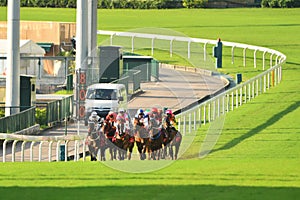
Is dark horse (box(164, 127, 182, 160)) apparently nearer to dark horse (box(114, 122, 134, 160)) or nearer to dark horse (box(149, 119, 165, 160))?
dark horse (box(149, 119, 165, 160))

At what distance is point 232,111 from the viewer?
2638cm

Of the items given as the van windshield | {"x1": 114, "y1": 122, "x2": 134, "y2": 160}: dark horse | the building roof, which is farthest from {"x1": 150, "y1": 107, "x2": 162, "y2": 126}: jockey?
the building roof

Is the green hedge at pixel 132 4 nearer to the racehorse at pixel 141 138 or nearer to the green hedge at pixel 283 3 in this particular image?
the green hedge at pixel 283 3

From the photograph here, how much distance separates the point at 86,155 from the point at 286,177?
23.6 ft

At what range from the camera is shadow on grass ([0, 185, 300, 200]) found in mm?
13203

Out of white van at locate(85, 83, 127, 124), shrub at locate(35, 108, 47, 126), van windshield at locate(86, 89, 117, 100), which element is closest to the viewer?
shrub at locate(35, 108, 47, 126)

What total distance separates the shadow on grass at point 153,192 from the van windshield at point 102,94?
1613 cm

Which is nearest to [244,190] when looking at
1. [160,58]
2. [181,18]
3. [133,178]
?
[133,178]

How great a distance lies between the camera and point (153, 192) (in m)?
13.5

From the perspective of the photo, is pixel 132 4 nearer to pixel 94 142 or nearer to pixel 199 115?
pixel 199 115

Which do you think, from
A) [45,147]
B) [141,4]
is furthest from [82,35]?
[141,4]

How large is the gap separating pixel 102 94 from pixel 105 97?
0.14 metres

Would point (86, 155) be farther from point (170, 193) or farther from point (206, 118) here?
point (170, 193)

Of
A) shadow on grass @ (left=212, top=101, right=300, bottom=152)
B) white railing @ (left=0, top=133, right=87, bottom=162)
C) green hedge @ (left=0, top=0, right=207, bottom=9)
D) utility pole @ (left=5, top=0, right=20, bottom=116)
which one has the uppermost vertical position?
green hedge @ (left=0, top=0, right=207, bottom=9)
